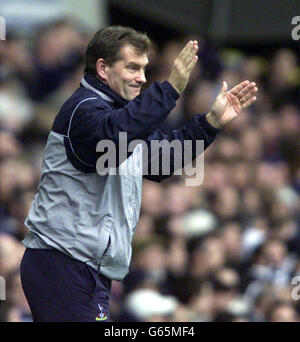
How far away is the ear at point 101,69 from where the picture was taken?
4.24 meters

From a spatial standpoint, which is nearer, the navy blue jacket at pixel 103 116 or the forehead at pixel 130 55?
the navy blue jacket at pixel 103 116

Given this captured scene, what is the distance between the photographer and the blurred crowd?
7016 millimetres

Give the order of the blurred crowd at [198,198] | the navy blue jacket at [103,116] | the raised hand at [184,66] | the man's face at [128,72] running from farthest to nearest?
the blurred crowd at [198,198]
the man's face at [128,72]
the raised hand at [184,66]
the navy blue jacket at [103,116]

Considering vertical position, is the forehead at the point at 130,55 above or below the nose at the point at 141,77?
above

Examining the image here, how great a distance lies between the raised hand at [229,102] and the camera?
439 centimetres

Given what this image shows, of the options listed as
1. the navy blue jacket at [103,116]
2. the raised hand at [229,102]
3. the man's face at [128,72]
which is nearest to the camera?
the navy blue jacket at [103,116]

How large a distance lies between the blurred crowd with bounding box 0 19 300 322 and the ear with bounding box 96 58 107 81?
77.2 inches

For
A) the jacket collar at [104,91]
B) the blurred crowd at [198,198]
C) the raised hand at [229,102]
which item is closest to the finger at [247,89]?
the raised hand at [229,102]

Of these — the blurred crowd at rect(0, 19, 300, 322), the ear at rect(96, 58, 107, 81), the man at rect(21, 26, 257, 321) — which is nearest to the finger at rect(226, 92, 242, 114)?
the man at rect(21, 26, 257, 321)

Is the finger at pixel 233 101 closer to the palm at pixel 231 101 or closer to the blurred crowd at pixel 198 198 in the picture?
the palm at pixel 231 101

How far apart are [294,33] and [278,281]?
4.00 metres

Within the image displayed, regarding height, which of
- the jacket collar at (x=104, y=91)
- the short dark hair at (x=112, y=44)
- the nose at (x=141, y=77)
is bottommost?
the jacket collar at (x=104, y=91)

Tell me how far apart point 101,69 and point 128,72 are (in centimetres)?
13

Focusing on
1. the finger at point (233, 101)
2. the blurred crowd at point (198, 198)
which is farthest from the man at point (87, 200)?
the blurred crowd at point (198, 198)
